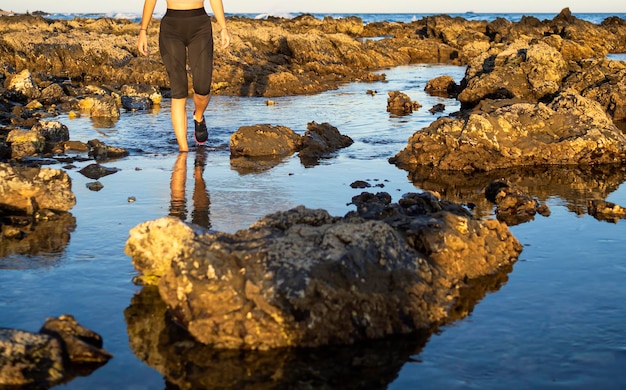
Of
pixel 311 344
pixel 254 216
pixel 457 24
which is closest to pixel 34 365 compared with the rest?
pixel 311 344

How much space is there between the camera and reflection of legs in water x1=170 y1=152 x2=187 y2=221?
6266mm

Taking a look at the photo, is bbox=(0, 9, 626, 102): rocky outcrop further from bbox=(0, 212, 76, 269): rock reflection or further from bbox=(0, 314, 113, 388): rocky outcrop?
bbox=(0, 314, 113, 388): rocky outcrop

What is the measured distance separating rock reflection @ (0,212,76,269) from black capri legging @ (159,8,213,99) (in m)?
3.13

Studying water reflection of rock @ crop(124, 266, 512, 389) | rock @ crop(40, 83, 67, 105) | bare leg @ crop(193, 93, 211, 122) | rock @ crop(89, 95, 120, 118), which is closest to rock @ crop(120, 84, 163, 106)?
rock @ crop(40, 83, 67, 105)

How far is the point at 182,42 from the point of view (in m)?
8.85

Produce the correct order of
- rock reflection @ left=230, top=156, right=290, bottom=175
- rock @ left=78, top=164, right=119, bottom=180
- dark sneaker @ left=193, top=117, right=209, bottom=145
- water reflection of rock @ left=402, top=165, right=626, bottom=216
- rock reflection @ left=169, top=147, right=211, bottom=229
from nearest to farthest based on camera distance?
1. rock reflection @ left=169, top=147, right=211, bottom=229
2. water reflection of rock @ left=402, top=165, right=626, bottom=216
3. rock @ left=78, top=164, right=119, bottom=180
4. rock reflection @ left=230, top=156, right=290, bottom=175
5. dark sneaker @ left=193, top=117, right=209, bottom=145

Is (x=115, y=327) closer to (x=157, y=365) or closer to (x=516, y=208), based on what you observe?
(x=157, y=365)

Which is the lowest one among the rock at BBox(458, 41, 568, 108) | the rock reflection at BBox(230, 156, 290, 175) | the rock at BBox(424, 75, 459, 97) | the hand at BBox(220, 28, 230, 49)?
the rock reflection at BBox(230, 156, 290, 175)

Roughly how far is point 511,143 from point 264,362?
587 cm

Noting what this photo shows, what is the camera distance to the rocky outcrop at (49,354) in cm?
334

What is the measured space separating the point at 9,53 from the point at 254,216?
17547 millimetres

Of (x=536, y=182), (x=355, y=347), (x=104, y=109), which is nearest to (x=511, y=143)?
(x=536, y=182)

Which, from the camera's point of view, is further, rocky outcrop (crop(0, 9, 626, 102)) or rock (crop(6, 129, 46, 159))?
rocky outcrop (crop(0, 9, 626, 102))

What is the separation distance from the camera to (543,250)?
5344 mm
